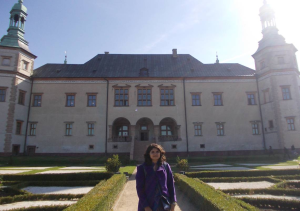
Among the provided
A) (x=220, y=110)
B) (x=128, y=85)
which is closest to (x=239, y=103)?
(x=220, y=110)

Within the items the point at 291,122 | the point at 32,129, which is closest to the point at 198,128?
the point at 291,122

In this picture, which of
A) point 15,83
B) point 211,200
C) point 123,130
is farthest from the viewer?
point 123,130

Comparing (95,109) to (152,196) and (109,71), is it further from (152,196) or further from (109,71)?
(152,196)

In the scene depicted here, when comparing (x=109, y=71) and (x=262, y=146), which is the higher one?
(x=109, y=71)

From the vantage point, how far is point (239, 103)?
3055cm

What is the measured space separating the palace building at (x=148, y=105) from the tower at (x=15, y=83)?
4.7 inches

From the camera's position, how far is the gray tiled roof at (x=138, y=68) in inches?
1251

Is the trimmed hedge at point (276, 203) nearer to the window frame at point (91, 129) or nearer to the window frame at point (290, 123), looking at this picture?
the window frame at point (290, 123)

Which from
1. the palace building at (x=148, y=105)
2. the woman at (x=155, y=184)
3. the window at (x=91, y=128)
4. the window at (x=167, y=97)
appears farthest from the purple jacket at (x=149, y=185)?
the window at (x=91, y=128)

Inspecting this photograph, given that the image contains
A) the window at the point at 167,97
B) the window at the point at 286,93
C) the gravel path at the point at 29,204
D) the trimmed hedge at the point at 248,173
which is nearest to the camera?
the gravel path at the point at 29,204

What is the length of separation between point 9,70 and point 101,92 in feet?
40.1

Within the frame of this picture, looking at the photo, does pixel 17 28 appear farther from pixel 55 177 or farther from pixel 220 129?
pixel 220 129

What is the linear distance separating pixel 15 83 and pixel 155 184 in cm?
3006

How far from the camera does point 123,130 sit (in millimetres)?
31156
